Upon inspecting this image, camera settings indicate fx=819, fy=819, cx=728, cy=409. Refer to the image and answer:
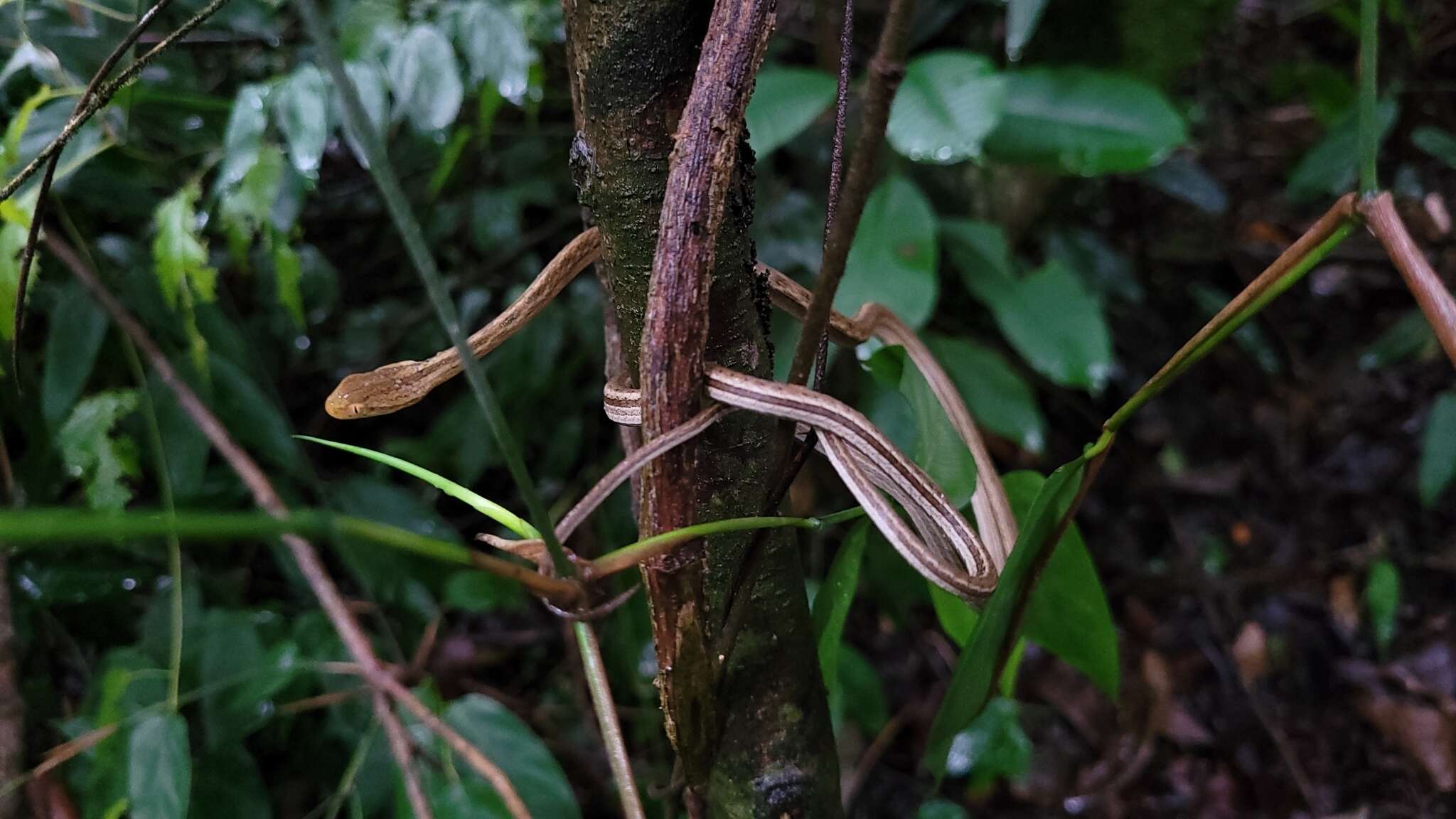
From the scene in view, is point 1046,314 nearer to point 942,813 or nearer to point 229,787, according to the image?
point 942,813

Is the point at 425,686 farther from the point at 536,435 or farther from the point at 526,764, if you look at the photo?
the point at 536,435

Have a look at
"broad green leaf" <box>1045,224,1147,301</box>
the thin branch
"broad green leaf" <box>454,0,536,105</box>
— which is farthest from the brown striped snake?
"broad green leaf" <box>1045,224,1147,301</box>

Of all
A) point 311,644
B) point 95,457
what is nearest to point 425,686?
point 311,644

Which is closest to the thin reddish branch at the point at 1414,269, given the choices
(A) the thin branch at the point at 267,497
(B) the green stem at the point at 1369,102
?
(B) the green stem at the point at 1369,102

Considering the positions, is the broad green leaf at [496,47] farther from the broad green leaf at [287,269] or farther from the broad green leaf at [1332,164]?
the broad green leaf at [1332,164]

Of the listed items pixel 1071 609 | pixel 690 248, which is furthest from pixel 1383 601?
pixel 690 248
